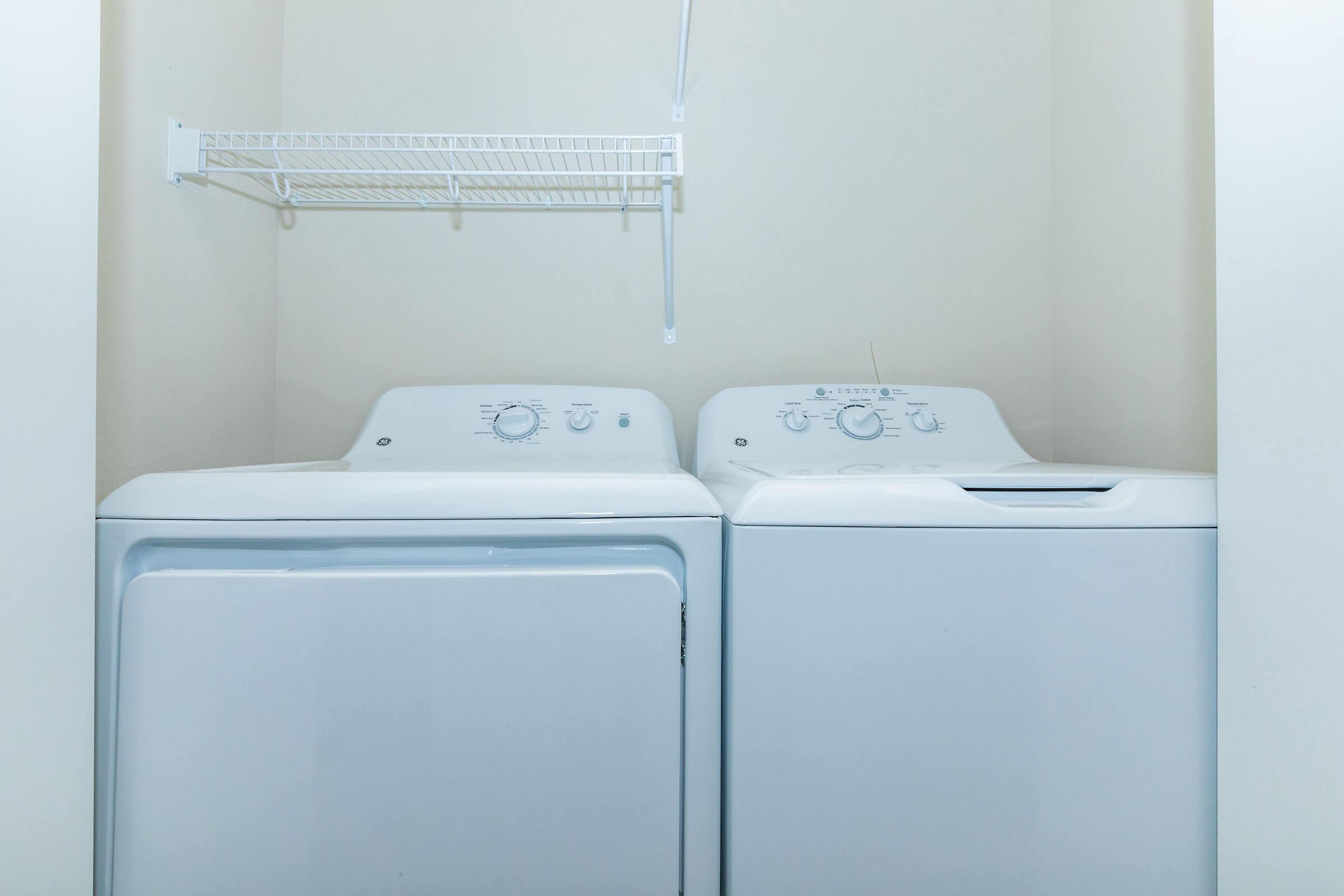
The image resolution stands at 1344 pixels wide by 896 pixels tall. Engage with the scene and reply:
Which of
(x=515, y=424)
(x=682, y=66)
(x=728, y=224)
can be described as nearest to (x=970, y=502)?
(x=515, y=424)

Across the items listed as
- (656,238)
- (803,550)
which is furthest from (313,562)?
(656,238)

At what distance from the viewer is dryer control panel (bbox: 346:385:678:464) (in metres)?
1.33

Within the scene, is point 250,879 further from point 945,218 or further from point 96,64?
point 945,218

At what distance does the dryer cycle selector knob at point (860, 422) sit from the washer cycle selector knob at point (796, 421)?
61 mm

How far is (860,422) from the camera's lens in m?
1.34

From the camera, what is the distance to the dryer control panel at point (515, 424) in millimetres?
1325

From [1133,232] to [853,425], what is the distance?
2.04 feet

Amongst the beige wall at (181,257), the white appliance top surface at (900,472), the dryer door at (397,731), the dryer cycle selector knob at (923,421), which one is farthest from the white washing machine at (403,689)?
the dryer cycle selector knob at (923,421)

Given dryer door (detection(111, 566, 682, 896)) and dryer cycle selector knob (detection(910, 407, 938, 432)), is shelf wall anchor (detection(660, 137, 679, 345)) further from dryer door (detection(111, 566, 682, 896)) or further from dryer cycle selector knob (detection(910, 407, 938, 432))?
dryer door (detection(111, 566, 682, 896))

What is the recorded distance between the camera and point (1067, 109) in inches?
60.7

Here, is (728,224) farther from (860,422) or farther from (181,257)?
(181,257)

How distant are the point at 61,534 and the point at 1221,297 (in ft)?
4.15

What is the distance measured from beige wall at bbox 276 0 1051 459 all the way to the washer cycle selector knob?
220mm

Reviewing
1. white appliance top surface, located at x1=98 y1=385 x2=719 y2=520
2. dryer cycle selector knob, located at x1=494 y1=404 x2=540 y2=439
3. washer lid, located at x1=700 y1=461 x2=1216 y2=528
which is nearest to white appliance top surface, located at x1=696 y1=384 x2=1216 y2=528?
washer lid, located at x1=700 y1=461 x2=1216 y2=528
